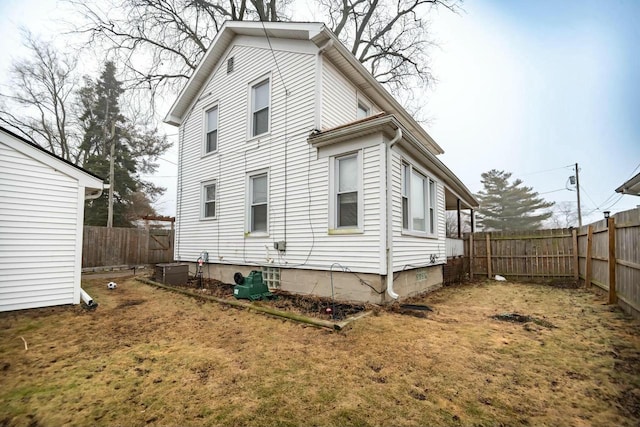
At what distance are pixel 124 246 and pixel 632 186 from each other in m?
21.1

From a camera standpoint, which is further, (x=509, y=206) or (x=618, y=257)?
(x=509, y=206)

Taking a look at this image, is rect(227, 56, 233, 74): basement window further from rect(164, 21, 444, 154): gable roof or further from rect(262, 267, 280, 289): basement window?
rect(262, 267, 280, 289): basement window

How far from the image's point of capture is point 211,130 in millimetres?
10336

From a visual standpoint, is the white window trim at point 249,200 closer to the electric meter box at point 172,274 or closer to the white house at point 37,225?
the electric meter box at point 172,274

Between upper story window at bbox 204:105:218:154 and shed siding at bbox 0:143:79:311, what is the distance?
458 centimetres

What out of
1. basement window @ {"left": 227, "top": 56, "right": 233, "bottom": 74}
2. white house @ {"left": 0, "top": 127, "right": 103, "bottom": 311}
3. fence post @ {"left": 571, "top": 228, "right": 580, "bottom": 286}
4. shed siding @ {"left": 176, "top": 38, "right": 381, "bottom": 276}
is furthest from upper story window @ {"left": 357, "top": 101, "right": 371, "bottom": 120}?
fence post @ {"left": 571, "top": 228, "right": 580, "bottom": 286}

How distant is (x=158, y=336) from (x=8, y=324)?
113 inches

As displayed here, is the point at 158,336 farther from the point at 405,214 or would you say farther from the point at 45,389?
the point at 405,214

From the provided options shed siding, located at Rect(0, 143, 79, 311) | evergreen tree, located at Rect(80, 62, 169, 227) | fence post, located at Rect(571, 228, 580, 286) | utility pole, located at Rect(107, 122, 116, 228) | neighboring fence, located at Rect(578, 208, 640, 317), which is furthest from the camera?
evergreen tree, located at Rect(80, 62, 169, 227)

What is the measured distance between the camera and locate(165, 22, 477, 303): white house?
6.05 metres

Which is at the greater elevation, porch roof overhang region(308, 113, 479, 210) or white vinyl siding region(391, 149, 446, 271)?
porch roof overhang region(308, 113, 479, 210)

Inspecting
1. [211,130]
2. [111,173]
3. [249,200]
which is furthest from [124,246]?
[249,200]

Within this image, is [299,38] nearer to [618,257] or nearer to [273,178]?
[273,178]

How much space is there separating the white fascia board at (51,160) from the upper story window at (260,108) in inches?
164
